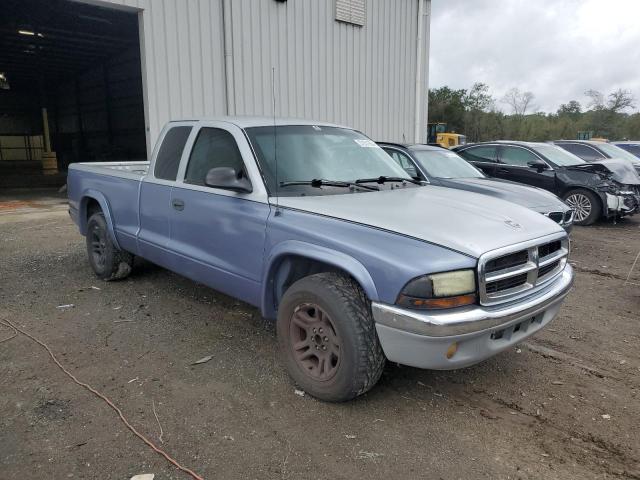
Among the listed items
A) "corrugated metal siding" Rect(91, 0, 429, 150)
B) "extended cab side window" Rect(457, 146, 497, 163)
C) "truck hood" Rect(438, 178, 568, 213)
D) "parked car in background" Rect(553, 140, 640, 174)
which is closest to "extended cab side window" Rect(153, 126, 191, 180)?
"truck hood" Rect(438, 178, 568, 213)

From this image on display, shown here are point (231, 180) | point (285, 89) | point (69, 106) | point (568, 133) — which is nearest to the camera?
point (231, 180)

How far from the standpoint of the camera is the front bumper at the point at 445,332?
2684 millimetres

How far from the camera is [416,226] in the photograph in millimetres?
2975

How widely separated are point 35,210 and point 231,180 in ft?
33.0

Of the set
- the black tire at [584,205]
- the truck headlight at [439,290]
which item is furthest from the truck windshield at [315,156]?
the black tire at [584,205]

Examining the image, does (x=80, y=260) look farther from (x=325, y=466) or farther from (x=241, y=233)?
(x=325, y=466)

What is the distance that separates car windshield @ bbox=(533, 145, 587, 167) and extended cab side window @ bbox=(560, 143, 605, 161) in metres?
2.94

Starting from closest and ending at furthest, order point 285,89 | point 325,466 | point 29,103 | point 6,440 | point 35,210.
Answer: point 325,466
point 6,440
point 35,210
point 285,89
point 29,103

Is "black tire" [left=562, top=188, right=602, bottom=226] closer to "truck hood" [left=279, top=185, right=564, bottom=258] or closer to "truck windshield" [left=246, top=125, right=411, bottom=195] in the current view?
"truck windshield" [left=246, top=125, right=411, bottom=195]

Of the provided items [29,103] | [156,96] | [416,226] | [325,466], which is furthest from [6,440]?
[29,103]

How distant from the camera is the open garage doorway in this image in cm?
1700

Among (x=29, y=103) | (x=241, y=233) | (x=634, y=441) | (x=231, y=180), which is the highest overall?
(x=29, y=103)

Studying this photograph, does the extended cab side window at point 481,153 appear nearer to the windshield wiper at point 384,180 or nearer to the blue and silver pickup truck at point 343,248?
the blue and silver pickup truck at point 343,248

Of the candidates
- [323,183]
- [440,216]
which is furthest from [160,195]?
[440,216]
